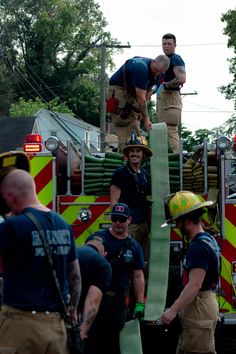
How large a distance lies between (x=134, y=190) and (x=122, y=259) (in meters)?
1.29

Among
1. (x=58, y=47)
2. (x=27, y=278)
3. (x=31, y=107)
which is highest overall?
(x=58, y=47)

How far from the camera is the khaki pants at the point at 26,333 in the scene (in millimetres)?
4613

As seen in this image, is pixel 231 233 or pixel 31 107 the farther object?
pixel 31 107

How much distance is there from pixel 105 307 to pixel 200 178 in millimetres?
2052

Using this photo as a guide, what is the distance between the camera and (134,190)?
810 centimetres

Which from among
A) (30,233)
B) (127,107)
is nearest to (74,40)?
(127,107)

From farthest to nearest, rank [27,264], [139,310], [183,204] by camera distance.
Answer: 1. [139,310]
2. [183,204]
3. [27,264]

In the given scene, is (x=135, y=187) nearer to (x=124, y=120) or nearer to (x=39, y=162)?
(x=39, y=162)

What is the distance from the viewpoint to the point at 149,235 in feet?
26.7

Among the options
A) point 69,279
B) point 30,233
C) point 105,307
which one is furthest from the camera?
point 105,307

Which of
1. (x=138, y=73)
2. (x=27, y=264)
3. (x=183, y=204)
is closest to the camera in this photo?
(x=27, y=264)

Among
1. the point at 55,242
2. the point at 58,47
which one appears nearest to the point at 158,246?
the point at 55,242

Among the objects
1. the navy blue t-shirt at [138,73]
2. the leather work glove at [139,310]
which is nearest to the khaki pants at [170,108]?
the navy blue t-shirt at [138,73]

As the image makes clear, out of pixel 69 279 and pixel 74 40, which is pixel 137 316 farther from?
pixel 74 40
